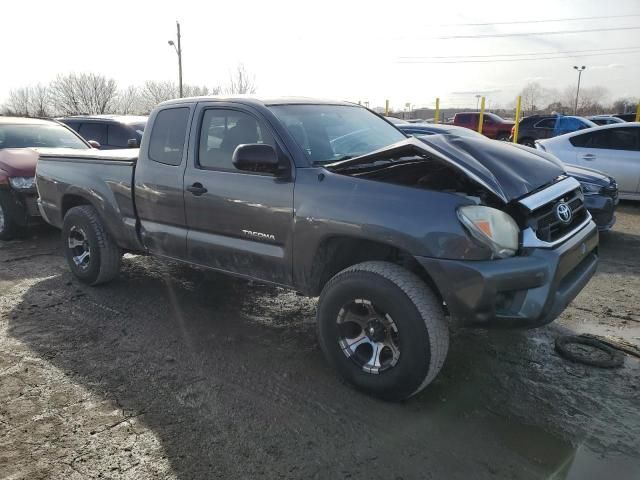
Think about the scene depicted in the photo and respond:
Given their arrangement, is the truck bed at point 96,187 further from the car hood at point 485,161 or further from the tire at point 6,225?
the car hood at point 485,161

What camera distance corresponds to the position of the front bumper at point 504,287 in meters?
2.72

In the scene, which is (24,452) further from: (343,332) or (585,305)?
(585,305)

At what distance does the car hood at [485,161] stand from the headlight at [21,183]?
5.24 meters

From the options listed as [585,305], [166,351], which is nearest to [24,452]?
[166,351]

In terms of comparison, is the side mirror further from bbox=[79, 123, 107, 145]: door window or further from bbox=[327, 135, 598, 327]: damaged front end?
bbox=[79, 123, 107, 145]: door window

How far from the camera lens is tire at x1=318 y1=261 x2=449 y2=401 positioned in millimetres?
2859

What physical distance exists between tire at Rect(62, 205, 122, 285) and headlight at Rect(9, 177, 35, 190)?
6.83ft

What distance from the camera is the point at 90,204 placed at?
5.21 metres

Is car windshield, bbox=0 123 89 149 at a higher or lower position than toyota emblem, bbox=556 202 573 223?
higher

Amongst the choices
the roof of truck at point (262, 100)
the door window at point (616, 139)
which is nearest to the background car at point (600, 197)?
the door window at point (616, 139)

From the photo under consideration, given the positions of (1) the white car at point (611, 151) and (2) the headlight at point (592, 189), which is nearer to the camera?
(2) the headlight at point (592, 189)

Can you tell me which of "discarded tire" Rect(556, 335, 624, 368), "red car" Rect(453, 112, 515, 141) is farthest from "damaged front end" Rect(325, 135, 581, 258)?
"red car" Rect(453, 112, 515, 141)

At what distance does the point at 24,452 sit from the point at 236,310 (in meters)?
2.17

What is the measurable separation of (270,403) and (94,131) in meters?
9.09
